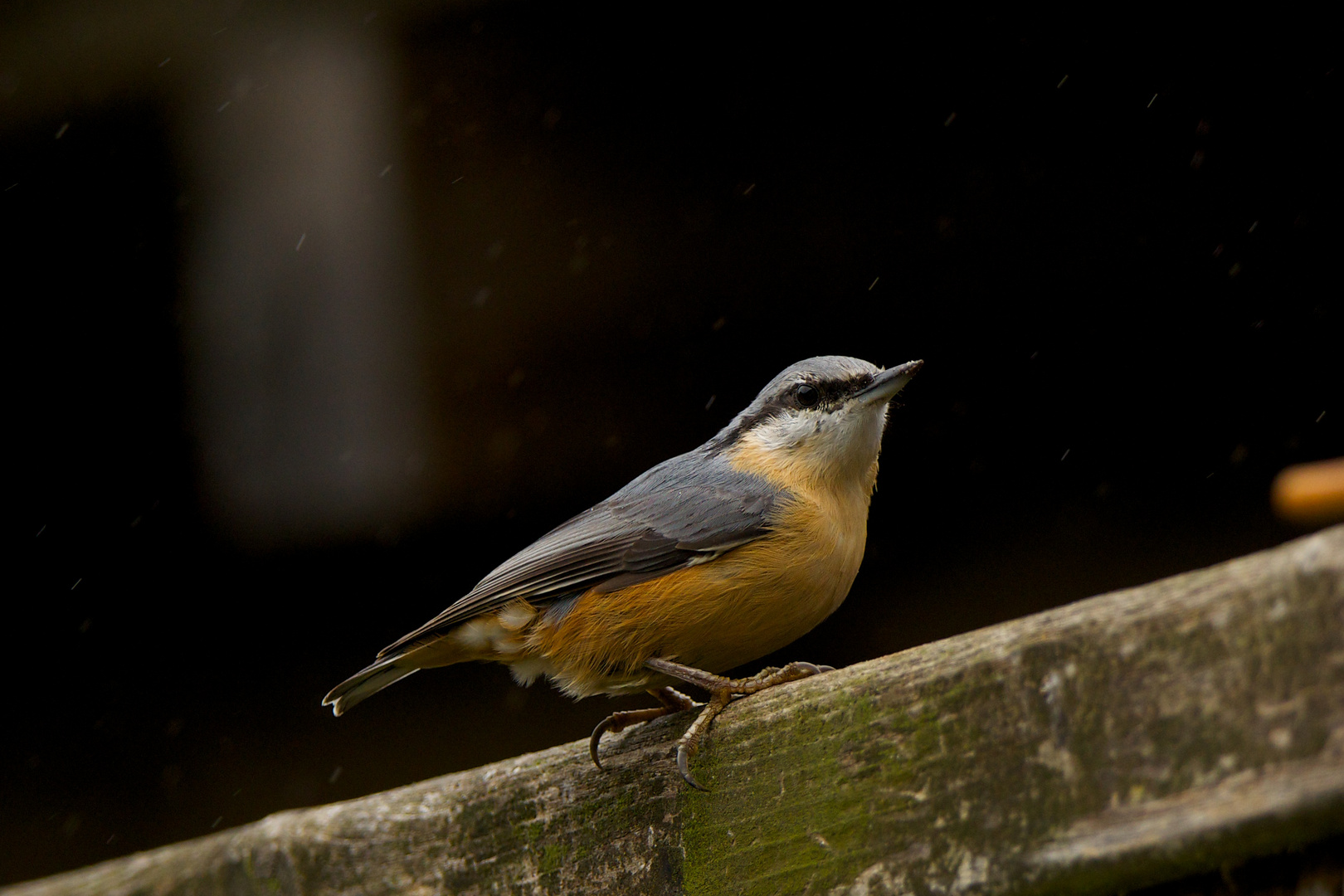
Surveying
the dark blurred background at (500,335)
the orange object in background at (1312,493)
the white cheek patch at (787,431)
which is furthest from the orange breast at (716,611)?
the dark blurred background at (500,335)

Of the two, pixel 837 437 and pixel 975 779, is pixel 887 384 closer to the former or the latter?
pixel 837 437

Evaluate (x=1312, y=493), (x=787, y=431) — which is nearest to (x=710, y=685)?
(x=787, y=431)

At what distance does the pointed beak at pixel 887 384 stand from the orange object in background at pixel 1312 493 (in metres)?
1.69

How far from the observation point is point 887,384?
2812mm

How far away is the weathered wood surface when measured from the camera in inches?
41.7

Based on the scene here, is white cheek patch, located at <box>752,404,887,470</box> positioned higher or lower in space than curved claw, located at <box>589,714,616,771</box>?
lower

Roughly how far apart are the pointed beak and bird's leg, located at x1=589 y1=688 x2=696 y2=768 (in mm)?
801

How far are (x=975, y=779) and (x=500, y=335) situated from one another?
Answer: 3.14 metres

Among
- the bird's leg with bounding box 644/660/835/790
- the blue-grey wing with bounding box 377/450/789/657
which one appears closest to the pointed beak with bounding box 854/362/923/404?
the blue-grey wing with bounding box 377/450/789/657

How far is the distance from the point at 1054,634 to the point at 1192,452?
2.93m

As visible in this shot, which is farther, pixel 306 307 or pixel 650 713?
pixel 306 307

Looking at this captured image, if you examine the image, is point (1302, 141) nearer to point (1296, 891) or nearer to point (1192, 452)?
point (1192, 452)

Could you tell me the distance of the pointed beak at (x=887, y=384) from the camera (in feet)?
8.99

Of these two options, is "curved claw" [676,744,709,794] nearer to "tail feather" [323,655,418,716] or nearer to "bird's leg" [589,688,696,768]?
"bird's leg" [589,688,696,768]
